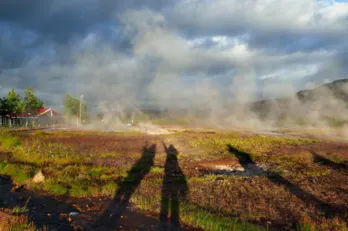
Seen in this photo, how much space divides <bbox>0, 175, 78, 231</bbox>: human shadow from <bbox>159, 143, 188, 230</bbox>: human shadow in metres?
3.02

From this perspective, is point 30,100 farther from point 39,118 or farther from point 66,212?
point 66,212

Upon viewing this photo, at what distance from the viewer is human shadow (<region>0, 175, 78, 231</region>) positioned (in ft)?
31.0

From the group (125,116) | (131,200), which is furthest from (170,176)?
(125,116)

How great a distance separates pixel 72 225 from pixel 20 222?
4.82 feet

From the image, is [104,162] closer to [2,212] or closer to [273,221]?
[2,212]

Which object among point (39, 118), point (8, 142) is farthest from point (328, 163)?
point (39, 118)

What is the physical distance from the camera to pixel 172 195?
1270 centimetres

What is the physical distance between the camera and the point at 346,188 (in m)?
14.8

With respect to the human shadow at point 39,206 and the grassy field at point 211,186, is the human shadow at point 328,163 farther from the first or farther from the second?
the human shadow at point 39,206

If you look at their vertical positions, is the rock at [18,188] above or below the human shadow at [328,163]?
above

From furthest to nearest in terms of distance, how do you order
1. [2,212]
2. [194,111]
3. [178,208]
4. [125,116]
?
[194,111], [125,116], [178,208], [2,212]

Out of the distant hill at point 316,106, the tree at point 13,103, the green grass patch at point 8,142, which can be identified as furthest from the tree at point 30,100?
the distant hill at point 316,106

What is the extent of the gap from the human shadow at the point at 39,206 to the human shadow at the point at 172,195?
3015 millimetres

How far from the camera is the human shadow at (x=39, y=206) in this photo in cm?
945
